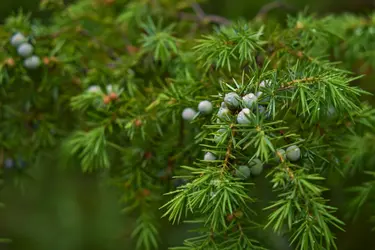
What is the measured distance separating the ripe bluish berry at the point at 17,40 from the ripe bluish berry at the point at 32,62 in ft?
0.12

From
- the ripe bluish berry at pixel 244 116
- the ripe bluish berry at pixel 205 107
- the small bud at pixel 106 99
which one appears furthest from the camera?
the small bud at pixel 106 99

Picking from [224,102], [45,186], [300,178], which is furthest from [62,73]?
[45,186]

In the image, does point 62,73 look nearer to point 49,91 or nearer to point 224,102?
point 49,91

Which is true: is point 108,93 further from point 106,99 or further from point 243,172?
point 243,172

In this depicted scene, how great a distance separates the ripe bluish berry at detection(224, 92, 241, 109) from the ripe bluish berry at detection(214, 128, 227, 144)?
0.12ft

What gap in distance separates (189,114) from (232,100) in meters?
0.15

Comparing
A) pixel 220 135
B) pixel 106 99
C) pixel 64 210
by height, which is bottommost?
pixel 64 210

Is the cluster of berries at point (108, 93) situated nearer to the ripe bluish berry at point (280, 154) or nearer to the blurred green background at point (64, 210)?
the ripe bluish berry at point (280, 154)

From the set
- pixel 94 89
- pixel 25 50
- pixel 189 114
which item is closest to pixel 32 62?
pixel 25 50

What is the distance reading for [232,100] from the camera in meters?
0.67

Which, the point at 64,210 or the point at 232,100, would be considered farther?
the point at 64,210

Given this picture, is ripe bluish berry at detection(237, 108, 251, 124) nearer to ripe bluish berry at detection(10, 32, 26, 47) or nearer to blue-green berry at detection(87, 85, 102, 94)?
blue-green berry at detection(87, 85, 102, 94)

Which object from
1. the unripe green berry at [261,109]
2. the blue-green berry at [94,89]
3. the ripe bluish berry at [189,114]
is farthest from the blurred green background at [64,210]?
the unripe green berry at [261,109]

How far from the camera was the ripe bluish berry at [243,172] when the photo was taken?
0.68m
